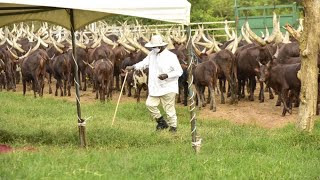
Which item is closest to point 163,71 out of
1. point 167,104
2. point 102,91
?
point 167,104

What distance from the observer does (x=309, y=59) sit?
474 inches

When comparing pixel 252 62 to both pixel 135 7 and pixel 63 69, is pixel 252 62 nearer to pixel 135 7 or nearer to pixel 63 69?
pixel 63 69

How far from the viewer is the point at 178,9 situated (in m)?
10.2

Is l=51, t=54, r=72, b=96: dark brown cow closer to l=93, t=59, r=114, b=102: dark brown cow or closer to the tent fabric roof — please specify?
l=93, t=59, r=114, b=102: dark brown cow

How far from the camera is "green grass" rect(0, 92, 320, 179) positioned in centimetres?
864

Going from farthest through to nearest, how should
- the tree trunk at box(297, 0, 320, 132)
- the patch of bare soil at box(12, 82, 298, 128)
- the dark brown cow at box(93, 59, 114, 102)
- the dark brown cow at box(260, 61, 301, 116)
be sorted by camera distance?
the dark brown cow at box(93, 59, 114, 102) → the dark brown cow at box(260, 61, 301, 116) → the patch of bare soil at box(12, 82, 298, 128) → the tree trunk at box(297, 0, 320, 132)

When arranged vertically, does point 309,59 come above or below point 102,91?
above

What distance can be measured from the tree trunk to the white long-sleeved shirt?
7.66 feet

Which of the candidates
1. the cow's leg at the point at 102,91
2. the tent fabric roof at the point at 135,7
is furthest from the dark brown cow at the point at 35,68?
the tent fabric roof at the point at 135,7

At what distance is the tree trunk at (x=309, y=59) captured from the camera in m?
11.9

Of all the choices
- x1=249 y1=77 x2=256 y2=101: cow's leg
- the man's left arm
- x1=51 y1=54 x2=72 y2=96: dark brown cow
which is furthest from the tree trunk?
x1=51 y1=54 x2=72 y2=96: dark brown cow

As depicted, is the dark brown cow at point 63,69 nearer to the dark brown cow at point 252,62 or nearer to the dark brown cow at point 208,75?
the dark brown cow at point 208,75

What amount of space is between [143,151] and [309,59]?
3.70m

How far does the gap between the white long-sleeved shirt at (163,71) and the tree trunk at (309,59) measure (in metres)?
2.33
